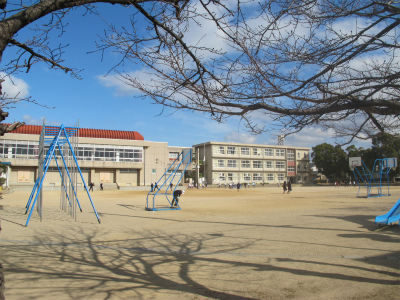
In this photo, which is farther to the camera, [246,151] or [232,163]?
[246,151]

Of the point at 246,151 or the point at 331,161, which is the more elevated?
the point at 246,151

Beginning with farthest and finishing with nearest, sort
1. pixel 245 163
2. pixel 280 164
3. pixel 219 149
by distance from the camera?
pixel 280 164 → pixel 245 163 → pixel 219 149

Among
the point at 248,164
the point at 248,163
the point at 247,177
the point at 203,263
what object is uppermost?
the point at 248,163

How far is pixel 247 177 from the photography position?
8238 cm

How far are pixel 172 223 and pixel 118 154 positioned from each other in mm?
52265

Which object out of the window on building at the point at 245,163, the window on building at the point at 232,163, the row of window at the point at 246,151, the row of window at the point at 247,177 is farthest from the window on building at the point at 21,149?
the window on building at the point at 245,163

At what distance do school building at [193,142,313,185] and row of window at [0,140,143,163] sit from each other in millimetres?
19096

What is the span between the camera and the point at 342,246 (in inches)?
291

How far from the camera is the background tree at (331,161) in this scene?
7588cm

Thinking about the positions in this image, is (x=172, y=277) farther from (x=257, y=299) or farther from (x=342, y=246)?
(x=342, y=246)

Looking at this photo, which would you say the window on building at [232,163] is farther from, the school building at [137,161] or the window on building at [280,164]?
the window on building at [280,164]

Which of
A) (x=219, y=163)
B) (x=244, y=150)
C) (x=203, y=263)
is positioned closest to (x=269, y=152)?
(x=244, y=150)

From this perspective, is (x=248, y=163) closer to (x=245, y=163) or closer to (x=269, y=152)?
(x=245, y=163)

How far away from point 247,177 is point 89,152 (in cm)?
4047
